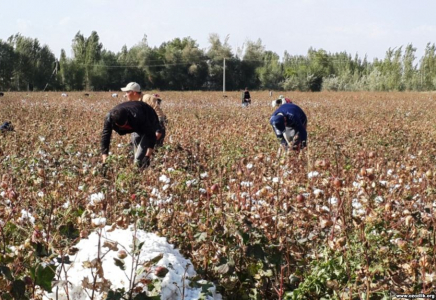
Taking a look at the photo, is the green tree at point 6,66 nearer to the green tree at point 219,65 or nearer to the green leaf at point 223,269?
the green tree at point 219,65

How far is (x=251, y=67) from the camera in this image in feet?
232

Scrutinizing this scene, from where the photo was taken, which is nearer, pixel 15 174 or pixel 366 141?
pixel 15 174

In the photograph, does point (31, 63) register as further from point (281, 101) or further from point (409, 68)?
point (281, 101)

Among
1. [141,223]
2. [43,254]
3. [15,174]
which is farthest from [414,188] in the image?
[15,174]

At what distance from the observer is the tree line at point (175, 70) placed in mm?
61656

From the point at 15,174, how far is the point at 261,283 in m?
2.66

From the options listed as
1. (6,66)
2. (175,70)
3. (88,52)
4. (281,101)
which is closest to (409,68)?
(175,70)

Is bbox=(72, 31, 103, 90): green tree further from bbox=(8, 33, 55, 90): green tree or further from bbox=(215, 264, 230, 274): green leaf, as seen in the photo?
bbox=(215, 264, 230, 274): green leaf

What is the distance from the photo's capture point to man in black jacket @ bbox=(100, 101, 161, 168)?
20.7ft

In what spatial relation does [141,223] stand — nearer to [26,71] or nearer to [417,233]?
[417,233]

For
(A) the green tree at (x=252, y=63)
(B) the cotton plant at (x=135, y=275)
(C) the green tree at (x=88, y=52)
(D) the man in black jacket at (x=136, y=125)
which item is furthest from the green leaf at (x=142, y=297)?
(A) the green tree at (x=252, y=63)

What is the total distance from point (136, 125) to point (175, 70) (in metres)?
60.9

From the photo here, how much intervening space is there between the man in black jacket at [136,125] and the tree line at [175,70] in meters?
55.9

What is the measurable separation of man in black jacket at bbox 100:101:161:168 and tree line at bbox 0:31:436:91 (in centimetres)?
5587
